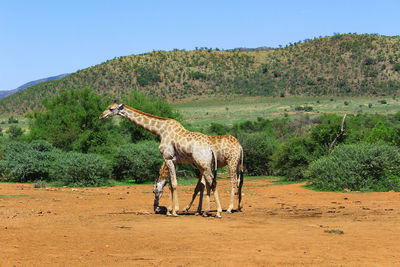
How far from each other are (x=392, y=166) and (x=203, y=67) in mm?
75586

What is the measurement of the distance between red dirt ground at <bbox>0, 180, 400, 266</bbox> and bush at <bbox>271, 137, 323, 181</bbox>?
11.0 meters

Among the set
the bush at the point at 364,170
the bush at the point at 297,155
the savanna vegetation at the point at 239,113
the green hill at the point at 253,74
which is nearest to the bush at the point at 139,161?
the savanna vegetation at the point at 239,113

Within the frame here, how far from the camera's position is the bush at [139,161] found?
25438mm

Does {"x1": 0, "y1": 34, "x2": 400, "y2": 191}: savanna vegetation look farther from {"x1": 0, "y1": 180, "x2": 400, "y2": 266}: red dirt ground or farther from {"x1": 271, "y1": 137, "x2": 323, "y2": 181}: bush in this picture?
{"x1": 0, "y1": 180, "x2": 400, "y2": 266}: red dirt ground

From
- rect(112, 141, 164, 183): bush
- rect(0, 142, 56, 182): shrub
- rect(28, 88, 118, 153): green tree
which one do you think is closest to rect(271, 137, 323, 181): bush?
rect(112, 141, 164, 183): bush

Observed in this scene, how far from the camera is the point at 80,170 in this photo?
2241cm

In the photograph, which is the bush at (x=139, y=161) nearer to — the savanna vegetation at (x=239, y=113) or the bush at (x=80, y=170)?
the savanna vegetation at (x=239, y=113)

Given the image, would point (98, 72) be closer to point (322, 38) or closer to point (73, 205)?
point (322, 38)

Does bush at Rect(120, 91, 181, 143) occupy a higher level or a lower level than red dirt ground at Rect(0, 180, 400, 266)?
higher

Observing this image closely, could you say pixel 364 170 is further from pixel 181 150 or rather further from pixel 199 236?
pixel 199 236

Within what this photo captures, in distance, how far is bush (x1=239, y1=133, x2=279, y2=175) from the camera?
31844 mm

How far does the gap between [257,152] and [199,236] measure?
22891 millimetres

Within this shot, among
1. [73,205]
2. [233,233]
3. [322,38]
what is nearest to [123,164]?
[73,205]

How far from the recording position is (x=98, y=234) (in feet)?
Answer: 30.4
